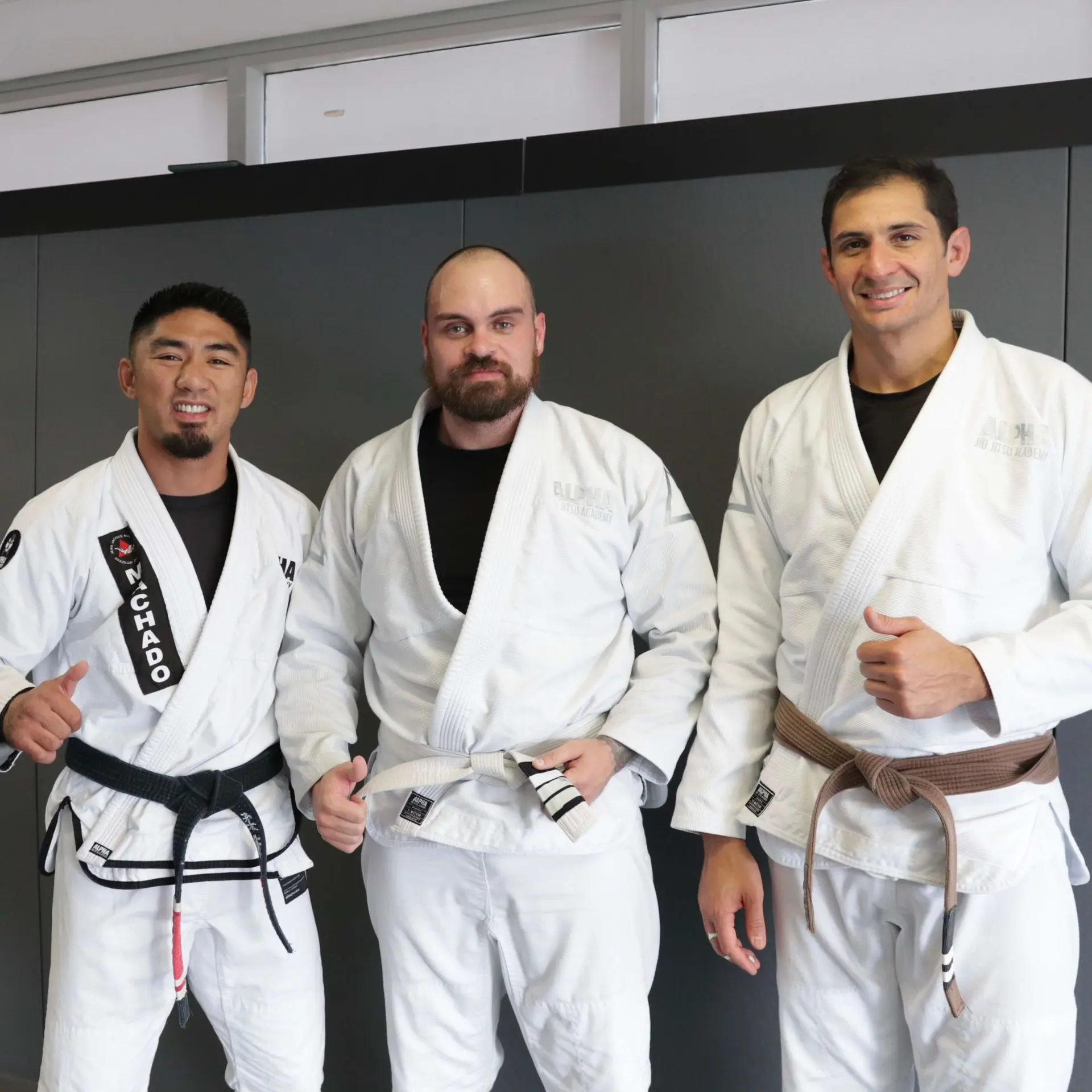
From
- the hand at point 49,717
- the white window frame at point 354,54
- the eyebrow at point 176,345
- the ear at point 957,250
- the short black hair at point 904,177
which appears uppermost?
the white window frame at point 354,54

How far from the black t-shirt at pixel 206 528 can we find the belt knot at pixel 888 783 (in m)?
1.17

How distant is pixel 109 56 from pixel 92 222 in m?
0.62

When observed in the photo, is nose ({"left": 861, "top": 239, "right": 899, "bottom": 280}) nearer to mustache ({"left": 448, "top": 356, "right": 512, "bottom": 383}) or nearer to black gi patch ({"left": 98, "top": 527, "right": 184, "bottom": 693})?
mustache ({"left": 448, "top": 356, "right": 512, "bottom": 383})

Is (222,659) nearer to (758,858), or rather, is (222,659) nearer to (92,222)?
(758,858)

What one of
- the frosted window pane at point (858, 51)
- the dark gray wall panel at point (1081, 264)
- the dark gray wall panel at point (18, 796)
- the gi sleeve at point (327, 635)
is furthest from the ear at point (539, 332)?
Result: the dark gray wall panel at point (18, 796)

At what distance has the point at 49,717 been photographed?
66.3 inches

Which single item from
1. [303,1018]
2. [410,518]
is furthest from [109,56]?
[303,1018]

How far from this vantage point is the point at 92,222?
262cm

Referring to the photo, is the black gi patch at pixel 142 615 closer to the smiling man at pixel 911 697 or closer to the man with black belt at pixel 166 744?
the man with black belt at pixel 166 744

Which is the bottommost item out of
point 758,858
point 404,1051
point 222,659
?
point 404,1051

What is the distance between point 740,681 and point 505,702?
39cm

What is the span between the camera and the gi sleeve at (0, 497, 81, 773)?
1856 millimetres

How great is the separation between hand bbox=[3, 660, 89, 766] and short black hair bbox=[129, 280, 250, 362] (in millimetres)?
672

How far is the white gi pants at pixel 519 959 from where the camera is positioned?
173cm
